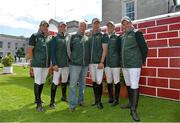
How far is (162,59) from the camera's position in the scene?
249 inches

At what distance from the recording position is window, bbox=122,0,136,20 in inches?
578

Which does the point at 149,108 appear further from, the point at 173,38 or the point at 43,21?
the point at 43,21

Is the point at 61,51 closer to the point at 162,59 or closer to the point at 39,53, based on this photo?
the point at 39,53

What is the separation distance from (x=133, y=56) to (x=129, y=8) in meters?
10.9

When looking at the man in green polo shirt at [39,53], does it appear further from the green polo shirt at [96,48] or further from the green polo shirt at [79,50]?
the green polo shirt at [96,48]

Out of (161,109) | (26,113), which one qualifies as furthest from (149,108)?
(26,113)

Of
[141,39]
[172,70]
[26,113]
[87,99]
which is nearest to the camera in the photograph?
[141,39]

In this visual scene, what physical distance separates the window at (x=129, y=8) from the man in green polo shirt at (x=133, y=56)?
10081mm

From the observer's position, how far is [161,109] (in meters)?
5.30

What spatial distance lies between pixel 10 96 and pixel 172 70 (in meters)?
4.29

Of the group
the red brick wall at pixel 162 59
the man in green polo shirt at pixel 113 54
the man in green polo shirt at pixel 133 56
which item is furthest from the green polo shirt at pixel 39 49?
the red brick wall at pixel 162 59

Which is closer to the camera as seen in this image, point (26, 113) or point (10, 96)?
point (26, 113)

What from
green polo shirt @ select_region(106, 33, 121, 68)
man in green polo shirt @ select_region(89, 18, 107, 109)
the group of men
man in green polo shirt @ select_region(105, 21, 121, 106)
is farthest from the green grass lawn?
green polo shirt @ select_region(106, 33, 121, 68)

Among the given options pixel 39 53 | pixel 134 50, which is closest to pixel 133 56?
pixel 134 50
